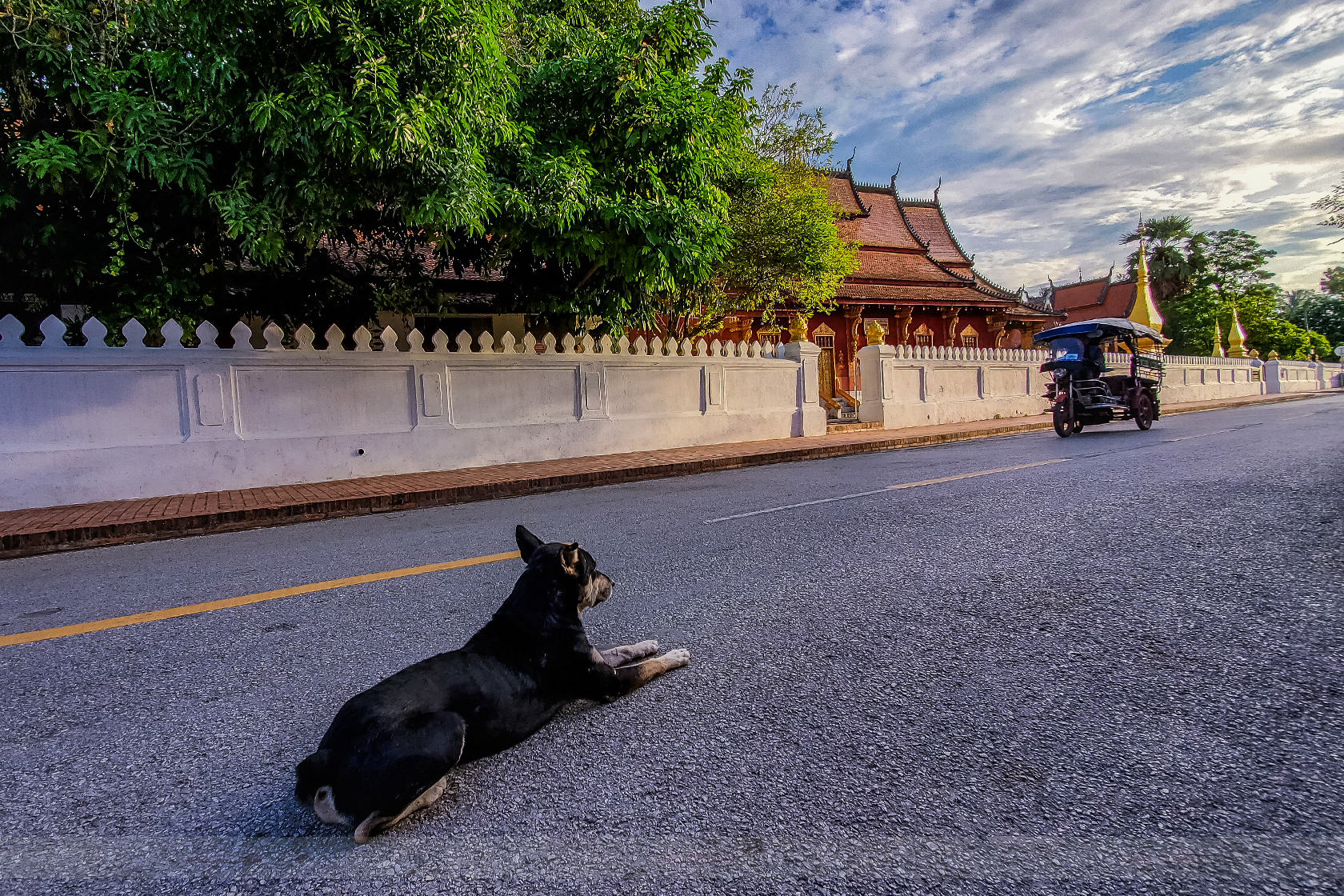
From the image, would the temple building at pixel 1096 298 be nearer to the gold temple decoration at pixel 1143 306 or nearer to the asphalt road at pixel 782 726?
the gold temple decoration at pixel 1143 306

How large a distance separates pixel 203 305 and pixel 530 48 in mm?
5633

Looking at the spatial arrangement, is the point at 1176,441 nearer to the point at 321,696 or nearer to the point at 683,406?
the point at 683,406

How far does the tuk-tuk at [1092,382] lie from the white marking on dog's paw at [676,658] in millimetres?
12990

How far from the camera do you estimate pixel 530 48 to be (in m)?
10.1

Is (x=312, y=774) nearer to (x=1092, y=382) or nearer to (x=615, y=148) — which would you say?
(x=615, y=148)

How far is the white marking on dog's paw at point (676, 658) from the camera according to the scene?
113 inches

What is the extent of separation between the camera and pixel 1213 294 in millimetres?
46188

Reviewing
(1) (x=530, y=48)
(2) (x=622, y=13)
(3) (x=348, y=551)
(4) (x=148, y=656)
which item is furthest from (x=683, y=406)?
(4) (x=148, y=656)

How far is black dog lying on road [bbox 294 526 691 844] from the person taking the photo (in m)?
1.85

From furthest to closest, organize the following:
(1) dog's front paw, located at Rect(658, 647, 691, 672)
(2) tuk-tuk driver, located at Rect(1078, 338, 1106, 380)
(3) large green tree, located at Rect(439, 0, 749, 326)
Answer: (2) tuk-tuk driver, located at Rect(1078, 338, 1106, 380), (3) large green tree, located at Rect(439, 0, 749, 326), (1) dog's front paw, located at Rect(658, 647, 691, 672)

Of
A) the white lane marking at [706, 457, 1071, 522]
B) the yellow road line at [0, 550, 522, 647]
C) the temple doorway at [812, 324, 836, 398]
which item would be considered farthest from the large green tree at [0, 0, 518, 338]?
the temple doorway at [812, 324, 836, 398]

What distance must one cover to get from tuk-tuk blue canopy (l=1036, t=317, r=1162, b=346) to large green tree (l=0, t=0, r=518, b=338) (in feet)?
39.9

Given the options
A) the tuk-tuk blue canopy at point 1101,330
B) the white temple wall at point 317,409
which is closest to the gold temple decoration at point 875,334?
the tuk-tuk blue canopy at point 1101,330

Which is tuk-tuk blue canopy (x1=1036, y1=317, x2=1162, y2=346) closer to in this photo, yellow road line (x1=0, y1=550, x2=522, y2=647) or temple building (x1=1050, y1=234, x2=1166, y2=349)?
yellow road line (x1=0, y1=550, x2=522, y2=647)
